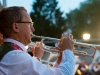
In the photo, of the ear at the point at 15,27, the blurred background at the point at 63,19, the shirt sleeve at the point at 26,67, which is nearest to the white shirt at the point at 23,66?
the shirt sleeve at the point at 26,67

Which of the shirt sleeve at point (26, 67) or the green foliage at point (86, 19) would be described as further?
the green foliage at point (86, 19)

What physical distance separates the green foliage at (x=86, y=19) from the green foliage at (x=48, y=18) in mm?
1484

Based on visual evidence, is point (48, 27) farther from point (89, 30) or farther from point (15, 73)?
point (15, 73)

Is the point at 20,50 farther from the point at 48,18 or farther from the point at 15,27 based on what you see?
the point at 48,18

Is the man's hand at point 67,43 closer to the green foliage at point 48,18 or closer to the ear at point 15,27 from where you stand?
the ear at point 15,27

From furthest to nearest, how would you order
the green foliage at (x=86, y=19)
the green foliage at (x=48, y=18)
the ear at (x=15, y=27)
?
1. the green foliage at (x=48, y=18)
2. the green foliage at (x=86, y=19)
3. the ear at (x=15, y=27)

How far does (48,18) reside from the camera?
34281 mm

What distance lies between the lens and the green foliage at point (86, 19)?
32.4m

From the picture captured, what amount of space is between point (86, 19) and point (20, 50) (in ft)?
107

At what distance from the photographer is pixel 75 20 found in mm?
34812

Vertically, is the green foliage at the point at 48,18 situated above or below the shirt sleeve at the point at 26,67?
below

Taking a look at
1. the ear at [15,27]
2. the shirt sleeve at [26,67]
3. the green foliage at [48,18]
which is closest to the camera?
the shirt sleeve at [26,67]

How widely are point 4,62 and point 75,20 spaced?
33.8 meters

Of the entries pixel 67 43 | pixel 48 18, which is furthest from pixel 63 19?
pixel 67 43
